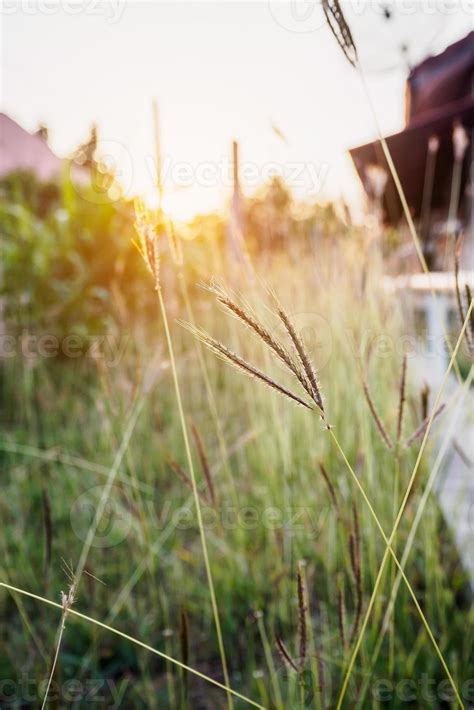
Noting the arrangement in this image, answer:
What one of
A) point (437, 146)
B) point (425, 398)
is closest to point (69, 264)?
point (437, 146)

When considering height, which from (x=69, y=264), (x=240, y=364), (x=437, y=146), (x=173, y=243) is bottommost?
(x=240, y=364)

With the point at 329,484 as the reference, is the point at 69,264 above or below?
above

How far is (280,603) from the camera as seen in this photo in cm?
120

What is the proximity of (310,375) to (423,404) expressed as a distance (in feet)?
1.43

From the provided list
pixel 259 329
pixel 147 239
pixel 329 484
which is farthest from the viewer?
pixel 329 484

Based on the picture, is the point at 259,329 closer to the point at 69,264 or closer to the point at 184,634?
the point at 184,634

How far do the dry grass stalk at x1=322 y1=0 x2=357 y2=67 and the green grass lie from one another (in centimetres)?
34

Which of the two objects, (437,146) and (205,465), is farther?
(437,146)

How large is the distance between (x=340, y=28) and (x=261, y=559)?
50.2 inches

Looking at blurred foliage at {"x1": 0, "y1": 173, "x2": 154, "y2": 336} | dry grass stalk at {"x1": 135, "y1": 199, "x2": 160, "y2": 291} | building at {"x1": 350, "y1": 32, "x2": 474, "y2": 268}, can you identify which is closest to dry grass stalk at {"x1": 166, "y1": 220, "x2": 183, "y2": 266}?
dry grass stalk at {"x1": 135, "y1": 199, "x2": 160, "y2": 291}

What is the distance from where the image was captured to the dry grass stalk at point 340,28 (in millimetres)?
504

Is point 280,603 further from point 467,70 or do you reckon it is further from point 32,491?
point 467,70

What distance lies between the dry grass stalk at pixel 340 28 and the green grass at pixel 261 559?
34 centimetres

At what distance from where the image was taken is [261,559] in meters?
1.54
